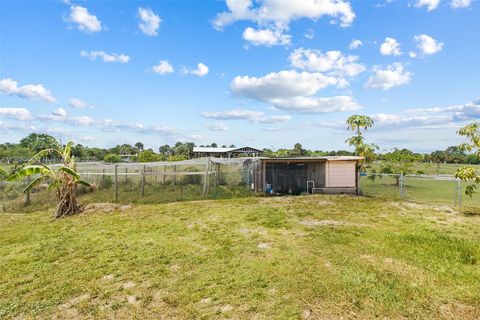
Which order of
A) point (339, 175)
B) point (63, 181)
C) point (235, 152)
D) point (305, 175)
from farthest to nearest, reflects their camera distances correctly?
point (235, 152), point (305, 175), point (339, 175), point (63, 181)

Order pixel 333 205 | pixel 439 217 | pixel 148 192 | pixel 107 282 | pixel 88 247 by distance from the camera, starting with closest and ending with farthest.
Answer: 1. pixel 107 282
2. pixel 88 247
3. pixel 439 217
4. pixel 333 205
5. pixel 148 192

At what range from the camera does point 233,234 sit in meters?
7.53

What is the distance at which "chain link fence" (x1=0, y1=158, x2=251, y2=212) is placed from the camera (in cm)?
1288

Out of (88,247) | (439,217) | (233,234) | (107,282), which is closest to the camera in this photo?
(107,282)

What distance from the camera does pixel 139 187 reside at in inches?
571

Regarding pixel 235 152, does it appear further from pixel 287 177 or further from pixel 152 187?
pixel 152 187

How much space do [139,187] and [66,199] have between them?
4.07 m

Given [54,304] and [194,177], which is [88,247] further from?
[194,177]

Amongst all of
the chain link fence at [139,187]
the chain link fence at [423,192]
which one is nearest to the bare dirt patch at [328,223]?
the chain link fence at [423,192]

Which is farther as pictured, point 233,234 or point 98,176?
point 98,176

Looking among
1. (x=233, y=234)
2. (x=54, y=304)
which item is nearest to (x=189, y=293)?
(x=54, y=304)

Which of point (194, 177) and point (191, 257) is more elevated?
point (194, 177)

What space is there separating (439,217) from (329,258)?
6345mm

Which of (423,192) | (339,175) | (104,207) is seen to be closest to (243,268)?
(104,207)
